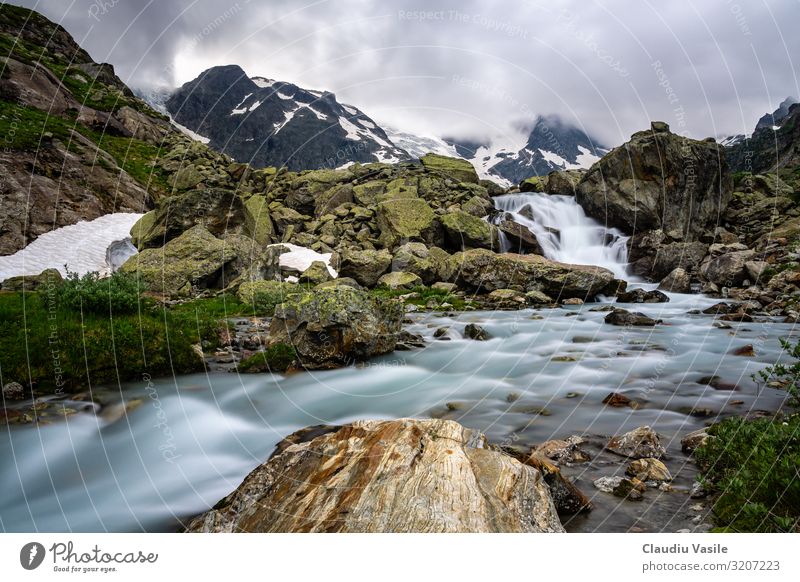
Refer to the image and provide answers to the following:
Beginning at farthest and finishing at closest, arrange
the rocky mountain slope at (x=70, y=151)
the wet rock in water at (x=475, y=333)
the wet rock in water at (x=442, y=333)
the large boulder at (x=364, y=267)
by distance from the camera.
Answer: the rocky mountain slope at (x=70, y=151) → the large boulder at (x=364, y=267) → the wet rock in water at (x=475, y=333) → the wet rock in water at (x=442, y=333)

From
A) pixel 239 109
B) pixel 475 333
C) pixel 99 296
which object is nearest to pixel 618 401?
pixel 475 333

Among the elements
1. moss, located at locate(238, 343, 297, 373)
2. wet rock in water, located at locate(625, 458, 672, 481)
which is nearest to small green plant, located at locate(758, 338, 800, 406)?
wet rock in water, located at locate(625, 458, 672, 481)

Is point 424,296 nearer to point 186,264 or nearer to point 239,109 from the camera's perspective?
point 186,264

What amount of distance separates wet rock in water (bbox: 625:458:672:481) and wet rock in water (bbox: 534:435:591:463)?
66 centimetres

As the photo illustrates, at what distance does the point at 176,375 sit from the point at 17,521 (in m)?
5.31

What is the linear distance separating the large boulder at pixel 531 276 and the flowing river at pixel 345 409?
28.7 feet

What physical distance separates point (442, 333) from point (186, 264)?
1554cm

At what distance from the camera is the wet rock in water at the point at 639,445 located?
6.16m

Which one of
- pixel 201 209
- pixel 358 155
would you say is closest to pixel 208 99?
pixel 358 155

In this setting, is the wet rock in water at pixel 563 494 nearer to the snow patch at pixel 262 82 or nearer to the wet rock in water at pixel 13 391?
the wet rock in water at pixel 13 391

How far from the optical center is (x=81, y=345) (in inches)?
365

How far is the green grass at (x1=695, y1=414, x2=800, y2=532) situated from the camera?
3.54 meters

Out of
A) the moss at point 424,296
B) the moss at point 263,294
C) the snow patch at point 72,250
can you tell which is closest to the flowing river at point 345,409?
the moss at point 424,296

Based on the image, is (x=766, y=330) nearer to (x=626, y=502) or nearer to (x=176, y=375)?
(x=626, y=502)
